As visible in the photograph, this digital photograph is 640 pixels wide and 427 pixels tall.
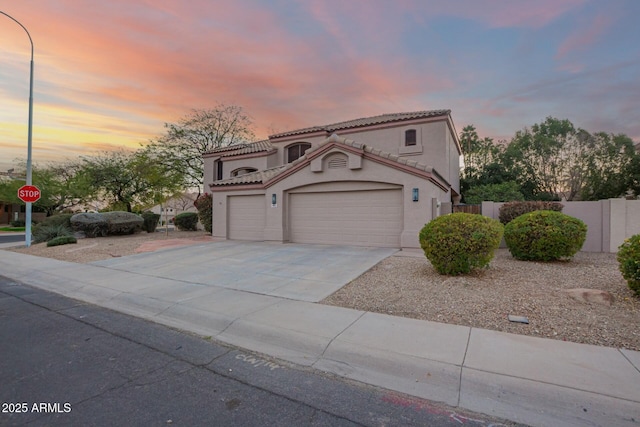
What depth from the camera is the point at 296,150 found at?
2194 centimetres

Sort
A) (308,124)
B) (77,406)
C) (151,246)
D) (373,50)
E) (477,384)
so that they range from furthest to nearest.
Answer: (308,124) < (151,246) < (373,50) < (477,384) < (77,406)

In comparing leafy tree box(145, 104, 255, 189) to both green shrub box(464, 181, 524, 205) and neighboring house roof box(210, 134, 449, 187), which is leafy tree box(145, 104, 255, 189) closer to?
neighboring house roof box(210, 134, 449, 187)

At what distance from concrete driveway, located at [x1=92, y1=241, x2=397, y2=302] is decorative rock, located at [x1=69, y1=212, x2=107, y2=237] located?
8811mm

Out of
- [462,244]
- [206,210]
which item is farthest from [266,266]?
[206,210]

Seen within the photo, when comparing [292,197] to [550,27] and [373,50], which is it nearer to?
[373,50]

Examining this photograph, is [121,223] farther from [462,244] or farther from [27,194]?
[462,244]

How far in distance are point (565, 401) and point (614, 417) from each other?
347mm

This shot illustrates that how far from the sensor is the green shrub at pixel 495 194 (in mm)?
24141

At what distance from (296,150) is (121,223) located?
12040mm

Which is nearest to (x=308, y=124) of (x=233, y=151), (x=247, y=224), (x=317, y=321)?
(x=233, y=151)

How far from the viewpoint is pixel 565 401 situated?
303 cm

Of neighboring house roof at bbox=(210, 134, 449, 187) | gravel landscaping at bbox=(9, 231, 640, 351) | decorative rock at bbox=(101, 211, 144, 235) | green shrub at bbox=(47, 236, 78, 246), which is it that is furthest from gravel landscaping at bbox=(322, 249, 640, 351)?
decorative rock at bbox=(101, 211, 144, 235)

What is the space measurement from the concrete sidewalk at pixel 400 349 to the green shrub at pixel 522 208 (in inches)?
356

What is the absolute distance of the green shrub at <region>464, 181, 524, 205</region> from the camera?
2414 cm
